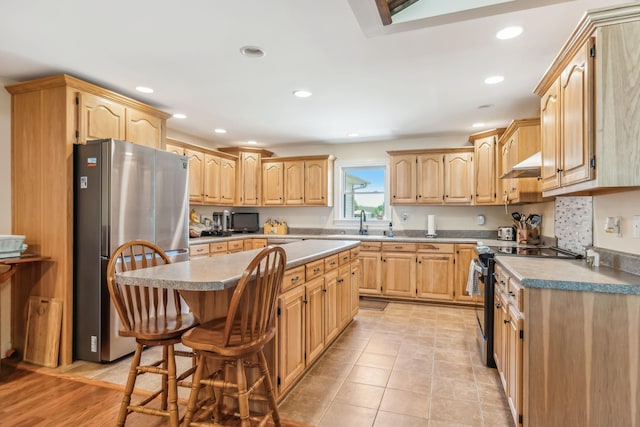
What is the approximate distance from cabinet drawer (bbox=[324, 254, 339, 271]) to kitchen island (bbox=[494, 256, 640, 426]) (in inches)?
56.9

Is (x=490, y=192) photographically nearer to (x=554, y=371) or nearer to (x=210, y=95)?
(x=554, y=371)

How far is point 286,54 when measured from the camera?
100 inches

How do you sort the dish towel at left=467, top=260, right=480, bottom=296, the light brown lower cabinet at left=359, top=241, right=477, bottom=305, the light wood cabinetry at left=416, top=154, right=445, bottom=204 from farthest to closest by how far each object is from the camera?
1. the light wood cabinetry at left=416, top=154, right=445, bottom=204
2. the light brown lower cabinet at left=359, top=241, right=477, bottom=305
3. the dish towel at left=467, top=260, right=480, bottom=296

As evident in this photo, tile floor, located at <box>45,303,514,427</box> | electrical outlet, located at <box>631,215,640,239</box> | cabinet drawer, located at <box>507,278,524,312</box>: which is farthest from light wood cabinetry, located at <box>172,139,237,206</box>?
electrical outlet, located at <box>631,215,640,239</box>

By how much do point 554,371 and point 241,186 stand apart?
479 cm

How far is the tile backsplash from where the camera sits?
254 centimetres

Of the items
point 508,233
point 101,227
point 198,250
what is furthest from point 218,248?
point 508,233

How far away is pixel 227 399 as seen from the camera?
2.11m

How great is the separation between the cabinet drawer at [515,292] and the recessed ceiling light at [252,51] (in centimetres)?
227

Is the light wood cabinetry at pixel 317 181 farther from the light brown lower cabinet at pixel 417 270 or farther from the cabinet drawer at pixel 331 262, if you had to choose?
the cabinet drawer at pixel 331 262

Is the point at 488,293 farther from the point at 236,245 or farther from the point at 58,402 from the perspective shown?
the point at 236,245

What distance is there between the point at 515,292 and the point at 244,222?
4.71 meters

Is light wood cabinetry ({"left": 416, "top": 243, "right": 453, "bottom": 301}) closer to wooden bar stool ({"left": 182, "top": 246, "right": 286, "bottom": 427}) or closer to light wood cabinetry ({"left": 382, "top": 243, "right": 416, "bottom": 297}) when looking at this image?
light wood cabinetry ({"left": 382, "top": 243, "right": 416, "bottom": 297})

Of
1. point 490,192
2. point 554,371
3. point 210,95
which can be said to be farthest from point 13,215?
point 490,192
